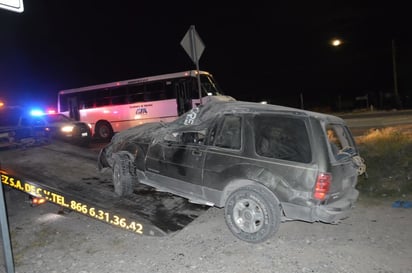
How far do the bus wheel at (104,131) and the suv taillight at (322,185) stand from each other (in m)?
14.0

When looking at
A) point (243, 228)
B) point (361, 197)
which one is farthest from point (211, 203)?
point (361, 197)

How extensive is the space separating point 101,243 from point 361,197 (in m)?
4.53

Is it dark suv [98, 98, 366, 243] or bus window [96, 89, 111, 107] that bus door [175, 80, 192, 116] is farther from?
dark suv [98, 98, 366, 243]

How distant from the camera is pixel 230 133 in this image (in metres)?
4.54

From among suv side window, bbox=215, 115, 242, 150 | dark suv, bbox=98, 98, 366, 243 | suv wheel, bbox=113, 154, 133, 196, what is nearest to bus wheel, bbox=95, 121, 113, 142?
suv wheel, bbox=113, 154, 133, 196

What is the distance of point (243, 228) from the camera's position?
167 inches

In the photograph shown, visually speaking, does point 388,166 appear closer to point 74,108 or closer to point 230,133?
point 230,133

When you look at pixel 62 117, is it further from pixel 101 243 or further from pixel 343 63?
pixel 343 63

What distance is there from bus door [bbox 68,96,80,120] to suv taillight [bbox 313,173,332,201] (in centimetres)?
1642

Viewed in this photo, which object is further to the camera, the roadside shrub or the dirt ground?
the roadside shrub

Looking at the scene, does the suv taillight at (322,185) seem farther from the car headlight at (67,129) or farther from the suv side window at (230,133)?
the car headlight at (67,129)

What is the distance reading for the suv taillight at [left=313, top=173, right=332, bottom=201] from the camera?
373 cm

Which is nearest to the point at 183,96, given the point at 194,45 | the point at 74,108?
the point at 74,108

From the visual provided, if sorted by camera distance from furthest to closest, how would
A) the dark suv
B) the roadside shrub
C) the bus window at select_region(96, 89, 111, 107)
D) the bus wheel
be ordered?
the bus window at select_region(96, 89, 111, 107) < the bus wheel < the roadside shrub < the dark suv
